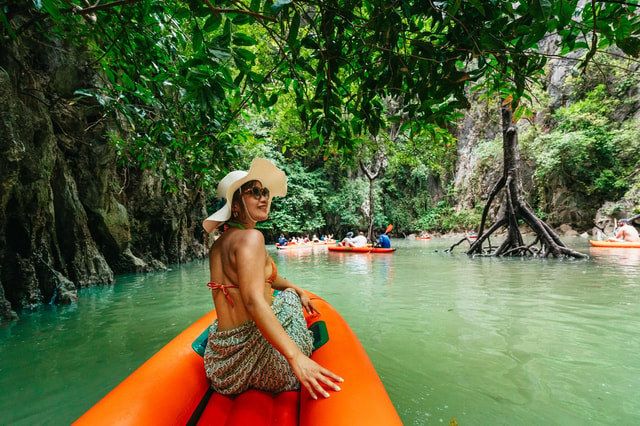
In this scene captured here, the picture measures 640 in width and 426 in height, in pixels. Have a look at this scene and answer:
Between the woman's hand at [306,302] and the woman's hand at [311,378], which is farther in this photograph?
the woman's hand at [306,302]

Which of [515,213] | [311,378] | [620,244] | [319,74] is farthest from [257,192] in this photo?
[620,244]

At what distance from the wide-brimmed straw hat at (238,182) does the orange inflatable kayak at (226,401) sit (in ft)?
2.58

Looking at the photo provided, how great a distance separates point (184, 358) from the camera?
5.64 ft

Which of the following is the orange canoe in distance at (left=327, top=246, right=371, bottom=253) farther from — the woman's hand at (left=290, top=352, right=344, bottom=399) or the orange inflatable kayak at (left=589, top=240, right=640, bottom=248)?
the woman's hand at (left=290, top=352, right=344, bottom=399)

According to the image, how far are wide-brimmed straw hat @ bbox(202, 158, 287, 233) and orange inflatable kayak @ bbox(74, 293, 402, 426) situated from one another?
0.79 m

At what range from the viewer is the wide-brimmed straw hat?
5.09 feet

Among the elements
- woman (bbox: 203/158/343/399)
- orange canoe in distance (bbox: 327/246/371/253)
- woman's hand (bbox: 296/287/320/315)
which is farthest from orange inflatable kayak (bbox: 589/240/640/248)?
woman (bbox: 203/158/343/399)

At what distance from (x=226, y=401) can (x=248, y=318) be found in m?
0.44

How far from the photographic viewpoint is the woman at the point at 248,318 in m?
1.30

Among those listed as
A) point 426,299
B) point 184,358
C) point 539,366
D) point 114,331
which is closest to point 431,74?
point 184,358

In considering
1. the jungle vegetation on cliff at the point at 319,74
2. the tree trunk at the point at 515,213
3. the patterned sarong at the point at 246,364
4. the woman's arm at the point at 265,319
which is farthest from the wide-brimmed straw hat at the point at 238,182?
the tree trunk at the point at 515,213

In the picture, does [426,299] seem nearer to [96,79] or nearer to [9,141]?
[9,141]

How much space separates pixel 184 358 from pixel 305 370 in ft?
2.86

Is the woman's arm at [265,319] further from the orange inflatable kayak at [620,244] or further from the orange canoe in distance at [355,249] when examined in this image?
the orange inflatable kayak at [620,244]
